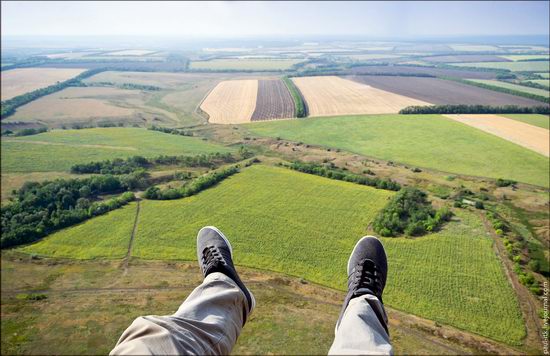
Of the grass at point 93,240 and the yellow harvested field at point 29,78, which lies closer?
the grass at point 93,240

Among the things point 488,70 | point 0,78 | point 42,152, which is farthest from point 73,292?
point 488,70

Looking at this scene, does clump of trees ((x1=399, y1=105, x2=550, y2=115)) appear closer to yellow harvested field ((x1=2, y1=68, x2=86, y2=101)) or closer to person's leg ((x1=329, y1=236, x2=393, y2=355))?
person's leg ((x1=329, y1=236, x2=393, y2=355))

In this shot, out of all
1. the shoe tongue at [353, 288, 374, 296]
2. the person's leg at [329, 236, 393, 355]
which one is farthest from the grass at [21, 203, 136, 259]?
the shoe tongue at [353, 288, 374, 296]

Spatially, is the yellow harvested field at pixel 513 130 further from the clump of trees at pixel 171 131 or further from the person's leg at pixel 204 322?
the person's leg at pixel 204 322

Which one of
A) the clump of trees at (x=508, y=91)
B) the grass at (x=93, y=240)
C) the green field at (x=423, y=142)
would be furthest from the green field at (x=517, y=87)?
the grass at (x=93, y=240)

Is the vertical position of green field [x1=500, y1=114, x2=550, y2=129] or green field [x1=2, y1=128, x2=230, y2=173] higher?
green field [x1=500, y1=114, x2=550, y2=129]
